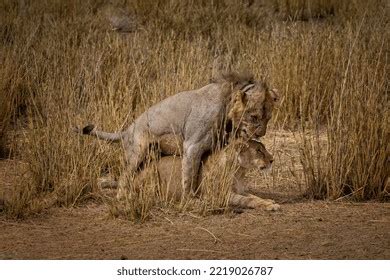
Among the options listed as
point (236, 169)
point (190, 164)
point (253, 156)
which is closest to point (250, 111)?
point (253, 156)

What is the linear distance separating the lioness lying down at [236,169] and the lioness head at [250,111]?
0.37 feet

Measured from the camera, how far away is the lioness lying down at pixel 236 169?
691 cm

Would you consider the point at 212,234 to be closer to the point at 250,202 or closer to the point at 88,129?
the point at 250,202

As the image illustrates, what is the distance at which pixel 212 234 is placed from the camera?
6234 mm

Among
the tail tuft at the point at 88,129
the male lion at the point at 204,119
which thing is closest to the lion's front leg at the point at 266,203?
the male lion at the point at 204,119

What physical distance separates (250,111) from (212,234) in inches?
45.9

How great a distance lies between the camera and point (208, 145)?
703 centimetres

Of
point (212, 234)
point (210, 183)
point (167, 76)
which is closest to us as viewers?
point (212, 234)

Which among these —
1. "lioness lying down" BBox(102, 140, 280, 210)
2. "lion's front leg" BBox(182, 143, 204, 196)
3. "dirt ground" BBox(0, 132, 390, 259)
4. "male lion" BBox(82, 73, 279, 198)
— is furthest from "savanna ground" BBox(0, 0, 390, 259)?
"male lion" BBox(82, 73, 279, 198)

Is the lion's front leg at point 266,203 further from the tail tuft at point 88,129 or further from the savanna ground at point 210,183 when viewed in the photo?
the tail tuft at point 88,129

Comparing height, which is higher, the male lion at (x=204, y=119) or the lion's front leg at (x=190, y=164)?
the male lion at (x=204, y=119)

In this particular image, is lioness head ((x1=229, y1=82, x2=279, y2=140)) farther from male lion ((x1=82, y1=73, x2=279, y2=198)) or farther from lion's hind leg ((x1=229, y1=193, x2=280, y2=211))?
lion's hind leg ((x1=229, y1=193, x2=280, y2=211))
